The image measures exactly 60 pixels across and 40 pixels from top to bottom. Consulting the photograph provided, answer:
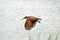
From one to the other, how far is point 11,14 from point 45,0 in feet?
4.23

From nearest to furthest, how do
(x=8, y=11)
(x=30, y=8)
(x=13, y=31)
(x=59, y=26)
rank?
(x=13, y=31)
(x=59, y=26)
(x=8, y=11)
(x=30, y=8)

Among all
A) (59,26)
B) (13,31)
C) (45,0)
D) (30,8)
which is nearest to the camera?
(13,31)

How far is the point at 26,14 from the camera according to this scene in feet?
9.73

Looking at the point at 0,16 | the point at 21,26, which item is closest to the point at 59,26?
the point at 21,26

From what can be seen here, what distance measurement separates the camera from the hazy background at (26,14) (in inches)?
84.7

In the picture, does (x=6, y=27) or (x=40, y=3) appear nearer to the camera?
(x=6, y=27)

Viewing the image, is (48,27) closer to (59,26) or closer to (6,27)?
(59,26)

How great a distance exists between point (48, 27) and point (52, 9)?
3.33 feet

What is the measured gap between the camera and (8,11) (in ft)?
10.2

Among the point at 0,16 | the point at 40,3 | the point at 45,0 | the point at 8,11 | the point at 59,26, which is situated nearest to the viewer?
the point at 59,26

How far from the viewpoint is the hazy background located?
2.15 meters

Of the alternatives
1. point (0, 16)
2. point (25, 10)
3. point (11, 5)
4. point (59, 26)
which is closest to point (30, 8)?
point (25, 10)

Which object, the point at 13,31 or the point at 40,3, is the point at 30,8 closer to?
the point at 40,3

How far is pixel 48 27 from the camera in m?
2.42
